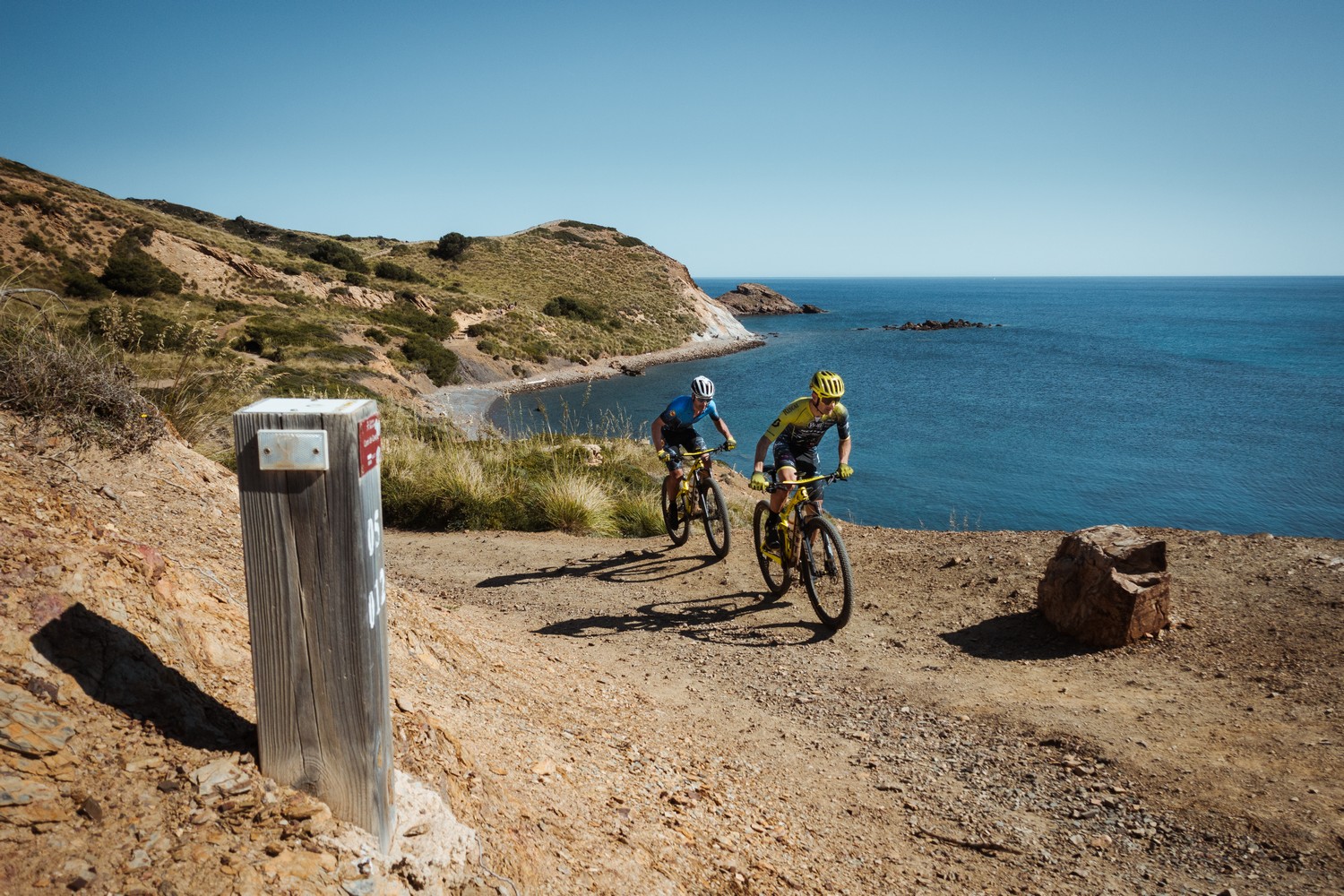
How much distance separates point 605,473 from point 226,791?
1024 centimetres

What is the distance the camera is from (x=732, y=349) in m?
65.6

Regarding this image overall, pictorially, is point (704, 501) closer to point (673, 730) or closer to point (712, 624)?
point (712, 624)

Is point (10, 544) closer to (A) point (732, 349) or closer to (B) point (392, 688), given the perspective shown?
(B) point (392, 688)

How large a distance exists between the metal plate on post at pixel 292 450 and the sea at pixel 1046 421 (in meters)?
8.67

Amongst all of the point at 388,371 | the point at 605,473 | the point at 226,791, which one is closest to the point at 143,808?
the point at 226,791

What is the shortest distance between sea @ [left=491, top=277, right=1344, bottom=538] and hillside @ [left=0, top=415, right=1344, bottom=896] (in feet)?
18.7

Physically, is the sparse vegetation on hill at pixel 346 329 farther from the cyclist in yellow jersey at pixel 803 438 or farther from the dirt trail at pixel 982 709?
the cyclist in yellow jersey at pixel 803 438

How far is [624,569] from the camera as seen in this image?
873cm

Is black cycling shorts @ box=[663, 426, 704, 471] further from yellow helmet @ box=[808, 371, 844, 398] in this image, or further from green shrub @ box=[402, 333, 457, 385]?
green shrub @ box=[402, 333, 457, 385]

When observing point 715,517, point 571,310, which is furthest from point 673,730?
point 571,310

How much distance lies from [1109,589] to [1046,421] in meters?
34.5

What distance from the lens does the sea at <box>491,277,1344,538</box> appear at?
22.9 m

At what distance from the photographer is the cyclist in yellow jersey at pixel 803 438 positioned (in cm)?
702

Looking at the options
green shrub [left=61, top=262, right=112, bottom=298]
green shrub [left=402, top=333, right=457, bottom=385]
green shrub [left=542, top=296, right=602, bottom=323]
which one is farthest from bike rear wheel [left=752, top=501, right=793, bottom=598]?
green shrub [left=542, top=296, right=602, bottom=323]
